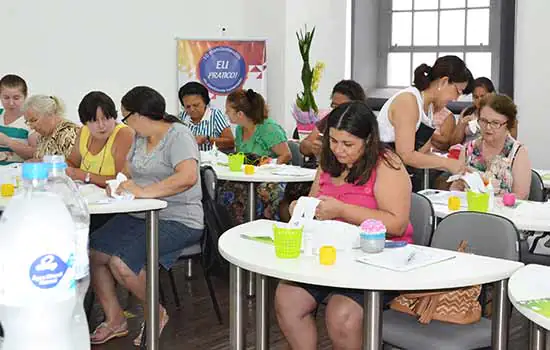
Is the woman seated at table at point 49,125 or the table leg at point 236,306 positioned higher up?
the woman seated at table at point 49,125

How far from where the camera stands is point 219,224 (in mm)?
4758

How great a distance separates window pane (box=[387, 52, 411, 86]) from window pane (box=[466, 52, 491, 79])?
77 centimetres

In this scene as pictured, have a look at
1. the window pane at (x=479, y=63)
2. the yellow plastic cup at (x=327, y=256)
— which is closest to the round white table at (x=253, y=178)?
the yellow plastic cup at (x=327, y=256)

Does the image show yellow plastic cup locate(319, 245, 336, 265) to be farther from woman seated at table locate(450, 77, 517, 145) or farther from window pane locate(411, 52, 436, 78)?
window pane locate(411, 52, 436, 78)

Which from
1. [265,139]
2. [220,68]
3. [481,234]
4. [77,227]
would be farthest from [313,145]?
[77,227]

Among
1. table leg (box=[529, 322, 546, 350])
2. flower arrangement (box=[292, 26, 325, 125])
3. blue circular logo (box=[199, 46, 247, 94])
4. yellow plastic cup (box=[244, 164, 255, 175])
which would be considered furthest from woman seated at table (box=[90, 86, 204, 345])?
flower arrangement (box=[292, 26, 325, 125])

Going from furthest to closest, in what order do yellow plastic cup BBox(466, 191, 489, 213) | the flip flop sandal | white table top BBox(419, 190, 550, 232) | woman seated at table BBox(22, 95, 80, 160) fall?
woman seated at table BBox(22, 95, 80, 160), the flip flop sandal, yellow plastic cup BBox(466, 191, 489, 213), white table top BBox(419, 190, 550, 232)

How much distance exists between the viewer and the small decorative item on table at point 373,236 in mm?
2938

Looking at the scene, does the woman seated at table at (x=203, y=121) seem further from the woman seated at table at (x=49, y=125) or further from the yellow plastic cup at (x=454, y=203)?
the yellow plastic cup at (x=454, y=203)

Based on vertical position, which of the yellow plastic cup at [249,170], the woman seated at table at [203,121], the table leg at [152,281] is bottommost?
the table leg at [152,281]

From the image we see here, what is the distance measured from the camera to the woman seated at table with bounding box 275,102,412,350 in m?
3.28

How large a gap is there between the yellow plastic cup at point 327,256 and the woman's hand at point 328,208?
585 millimetres

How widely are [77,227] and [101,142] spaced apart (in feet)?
12.4

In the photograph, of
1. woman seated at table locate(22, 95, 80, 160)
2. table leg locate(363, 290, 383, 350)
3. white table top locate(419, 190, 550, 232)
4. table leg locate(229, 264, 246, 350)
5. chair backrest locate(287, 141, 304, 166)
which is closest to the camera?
table leg locate(363, 290, 383, 350)
